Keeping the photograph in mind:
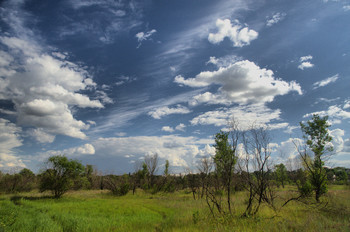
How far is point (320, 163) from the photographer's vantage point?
59.1 ft

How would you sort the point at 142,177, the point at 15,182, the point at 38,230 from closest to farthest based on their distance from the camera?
the point at 38,230 < the point at 15,182 < the point at 142,177

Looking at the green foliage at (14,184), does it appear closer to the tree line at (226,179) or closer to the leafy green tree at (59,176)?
the tree line at (226,179)

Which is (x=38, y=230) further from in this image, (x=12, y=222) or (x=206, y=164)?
(x=206, y=164)

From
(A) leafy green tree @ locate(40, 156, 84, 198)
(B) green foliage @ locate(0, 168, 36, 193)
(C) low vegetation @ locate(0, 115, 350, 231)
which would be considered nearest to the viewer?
(C) low vegetation @ locate(0, 115, 350, 231)

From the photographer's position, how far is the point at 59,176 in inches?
1132

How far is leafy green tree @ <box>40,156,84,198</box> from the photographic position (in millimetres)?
28172

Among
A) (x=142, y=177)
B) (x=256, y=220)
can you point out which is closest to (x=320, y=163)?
(x=256, y=220)

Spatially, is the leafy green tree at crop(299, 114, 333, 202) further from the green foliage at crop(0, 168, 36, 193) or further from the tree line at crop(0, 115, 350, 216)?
the green foliage at crop(0, 168, 36, 193)

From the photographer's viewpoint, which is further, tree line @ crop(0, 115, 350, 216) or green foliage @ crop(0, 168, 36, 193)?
green foliage @ crop(0, 168, 36, 193)

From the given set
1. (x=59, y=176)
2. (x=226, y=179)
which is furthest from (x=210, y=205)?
(x=59, y=176)

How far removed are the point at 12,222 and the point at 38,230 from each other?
226 cm

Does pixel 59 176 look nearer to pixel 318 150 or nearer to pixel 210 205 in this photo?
pixel 210 205

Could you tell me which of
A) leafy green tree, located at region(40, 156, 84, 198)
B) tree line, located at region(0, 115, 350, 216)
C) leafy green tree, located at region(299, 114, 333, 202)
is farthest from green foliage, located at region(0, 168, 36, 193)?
leafy green tree, located at region(299, 114, 333, 202)

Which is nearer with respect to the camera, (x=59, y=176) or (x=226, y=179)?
(x=226, y=179)
